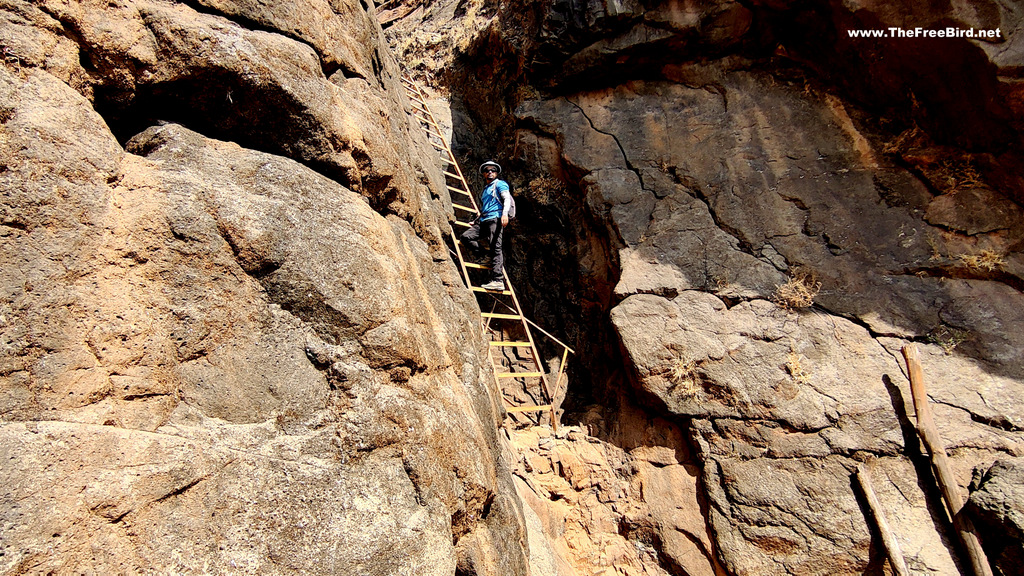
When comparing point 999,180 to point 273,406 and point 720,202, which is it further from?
point 273,406

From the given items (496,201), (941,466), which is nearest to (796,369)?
(941,466)

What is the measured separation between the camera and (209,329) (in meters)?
2.15

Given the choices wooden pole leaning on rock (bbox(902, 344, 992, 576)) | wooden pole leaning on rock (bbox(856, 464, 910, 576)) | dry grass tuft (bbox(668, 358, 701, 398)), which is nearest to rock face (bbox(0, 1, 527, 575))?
dry grass tuft (bbox(668, 358, 701, 398))

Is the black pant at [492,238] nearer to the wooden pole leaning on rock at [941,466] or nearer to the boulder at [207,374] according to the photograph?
the boulder at [207,374]

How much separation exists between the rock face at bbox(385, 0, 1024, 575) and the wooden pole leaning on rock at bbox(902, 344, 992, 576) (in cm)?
9

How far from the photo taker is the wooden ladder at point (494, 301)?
221 inches

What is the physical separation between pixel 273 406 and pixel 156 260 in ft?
2.53

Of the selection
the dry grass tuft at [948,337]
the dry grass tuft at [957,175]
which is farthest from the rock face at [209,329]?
the dry grass tuft at [957,175]

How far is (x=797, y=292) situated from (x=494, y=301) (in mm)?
3469

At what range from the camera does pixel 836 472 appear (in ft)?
13.7

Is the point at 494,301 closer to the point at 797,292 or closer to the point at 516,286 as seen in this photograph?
the point at 516,286

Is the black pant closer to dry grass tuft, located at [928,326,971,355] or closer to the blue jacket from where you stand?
the blue jacket

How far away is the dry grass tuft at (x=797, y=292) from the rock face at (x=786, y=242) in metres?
0.02

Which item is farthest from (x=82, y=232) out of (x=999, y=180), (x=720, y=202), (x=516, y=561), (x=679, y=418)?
(x=999, y=180)
